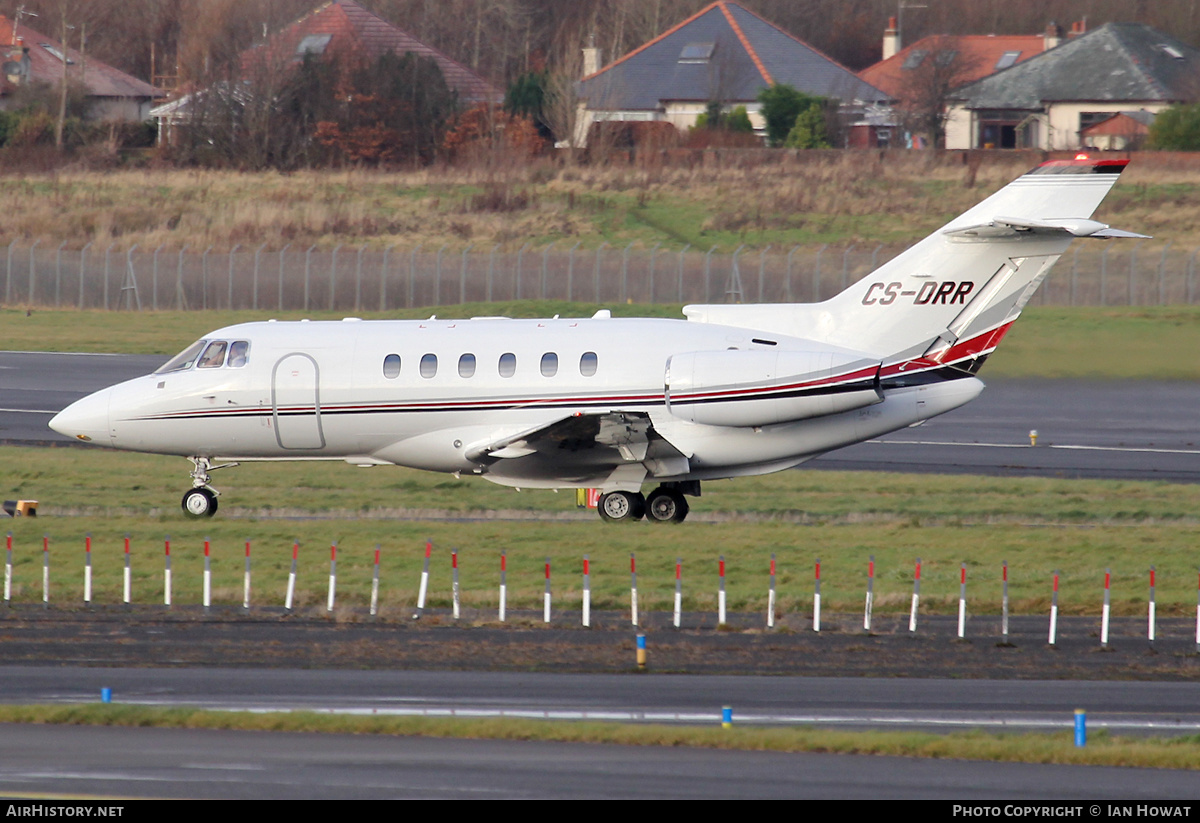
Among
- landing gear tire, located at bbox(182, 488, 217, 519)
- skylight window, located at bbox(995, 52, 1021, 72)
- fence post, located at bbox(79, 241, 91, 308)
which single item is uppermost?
skylight window, located at bbox(995, 52, 1021, 72)

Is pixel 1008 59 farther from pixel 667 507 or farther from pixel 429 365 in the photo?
pixel 429 365

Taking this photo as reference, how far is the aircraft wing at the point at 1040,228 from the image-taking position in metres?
21.3

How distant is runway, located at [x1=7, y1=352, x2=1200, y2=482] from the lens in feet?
96.7

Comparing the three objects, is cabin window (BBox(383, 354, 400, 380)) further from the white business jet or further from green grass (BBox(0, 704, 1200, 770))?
green grass (BBox(0, 704, 1200, 770))

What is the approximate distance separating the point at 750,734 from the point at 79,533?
13369mm

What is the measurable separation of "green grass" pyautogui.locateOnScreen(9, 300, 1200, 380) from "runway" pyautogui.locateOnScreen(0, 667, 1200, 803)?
20526mm

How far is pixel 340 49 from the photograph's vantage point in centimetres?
8531

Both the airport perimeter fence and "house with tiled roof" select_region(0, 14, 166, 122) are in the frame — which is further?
"house with tiled roof" select_region(0, 14, 166, 122)

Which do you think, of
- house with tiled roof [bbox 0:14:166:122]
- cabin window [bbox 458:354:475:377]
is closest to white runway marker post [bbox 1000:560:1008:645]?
cabin window [bbox 458:354:475:377]

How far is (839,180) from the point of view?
6725 centimetres

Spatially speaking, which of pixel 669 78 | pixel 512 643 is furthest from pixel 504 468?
pixel 669 78

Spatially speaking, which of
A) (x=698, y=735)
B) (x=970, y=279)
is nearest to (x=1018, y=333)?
(x=970, y=279)

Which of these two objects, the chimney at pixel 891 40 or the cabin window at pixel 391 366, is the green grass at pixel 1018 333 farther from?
the chimney at pixel 891 40
